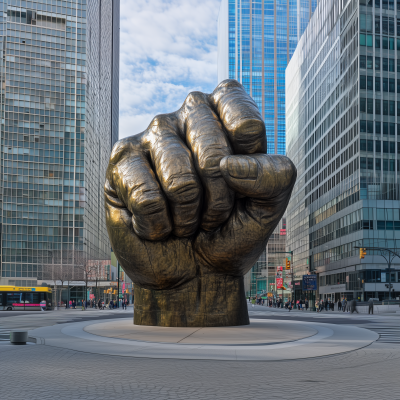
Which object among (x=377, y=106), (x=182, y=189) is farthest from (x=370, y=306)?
(x=182, y=189)

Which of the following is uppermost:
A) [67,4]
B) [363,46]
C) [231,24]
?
[231,24]

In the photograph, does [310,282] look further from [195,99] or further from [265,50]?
[265,50]

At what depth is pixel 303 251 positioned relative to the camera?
10356 cm

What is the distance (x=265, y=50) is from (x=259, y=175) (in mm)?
179139

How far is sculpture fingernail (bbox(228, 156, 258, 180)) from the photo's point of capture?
639 inches

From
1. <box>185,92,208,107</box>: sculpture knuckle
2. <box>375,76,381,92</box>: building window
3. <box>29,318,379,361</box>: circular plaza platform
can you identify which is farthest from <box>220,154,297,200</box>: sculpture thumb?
<box>375,76,381,92</box>: building window

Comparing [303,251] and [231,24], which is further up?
[231,24]

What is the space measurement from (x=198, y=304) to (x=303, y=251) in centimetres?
8740

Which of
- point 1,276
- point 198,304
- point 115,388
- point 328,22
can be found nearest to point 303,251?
point 328,22

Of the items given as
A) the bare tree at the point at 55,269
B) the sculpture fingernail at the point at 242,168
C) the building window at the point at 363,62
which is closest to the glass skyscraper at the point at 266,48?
the bare tree at the point at 55,269

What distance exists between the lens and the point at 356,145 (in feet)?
226

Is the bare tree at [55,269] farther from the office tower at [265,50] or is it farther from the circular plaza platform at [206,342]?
the office tower at [265,50]

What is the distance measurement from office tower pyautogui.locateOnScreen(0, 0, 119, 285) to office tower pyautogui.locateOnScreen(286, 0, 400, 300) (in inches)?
1750

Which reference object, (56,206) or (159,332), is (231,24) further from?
(159,332)
